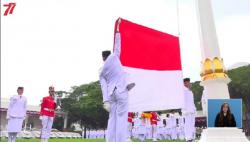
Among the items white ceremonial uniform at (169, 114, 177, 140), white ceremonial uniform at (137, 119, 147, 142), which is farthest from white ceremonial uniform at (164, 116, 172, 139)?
white ceremonial uniform at (137, 119, 147, 142)

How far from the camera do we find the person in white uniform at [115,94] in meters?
6.51

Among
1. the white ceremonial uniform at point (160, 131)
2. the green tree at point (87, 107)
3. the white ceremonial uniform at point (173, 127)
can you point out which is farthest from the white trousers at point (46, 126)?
the green tree at point (87, 107)

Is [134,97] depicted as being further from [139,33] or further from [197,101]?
[197,101]

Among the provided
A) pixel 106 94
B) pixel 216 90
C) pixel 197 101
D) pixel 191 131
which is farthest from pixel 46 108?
pixel 197 101

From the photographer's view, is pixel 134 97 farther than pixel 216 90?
No

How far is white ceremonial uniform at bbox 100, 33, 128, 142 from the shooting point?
650cm

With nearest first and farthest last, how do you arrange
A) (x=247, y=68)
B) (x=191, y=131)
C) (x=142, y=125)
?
(x=191, y=131), (x=142, y=125), (x=247, y=68)

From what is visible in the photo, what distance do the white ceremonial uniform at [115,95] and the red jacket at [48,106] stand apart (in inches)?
297

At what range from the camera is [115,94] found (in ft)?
21.5

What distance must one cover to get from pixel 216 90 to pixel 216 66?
638 mm

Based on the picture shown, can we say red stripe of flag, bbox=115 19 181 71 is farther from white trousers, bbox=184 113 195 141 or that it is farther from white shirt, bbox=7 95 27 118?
white shirt, bbox=7 95 27 118

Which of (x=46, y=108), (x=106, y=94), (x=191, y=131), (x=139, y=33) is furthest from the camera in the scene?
(x=46, y=108)

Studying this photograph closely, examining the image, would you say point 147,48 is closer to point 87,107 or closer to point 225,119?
point 225,119

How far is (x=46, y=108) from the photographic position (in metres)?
13.8
